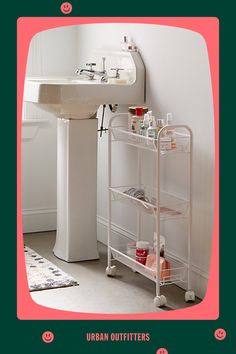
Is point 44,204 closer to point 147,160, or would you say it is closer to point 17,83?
point 147,160

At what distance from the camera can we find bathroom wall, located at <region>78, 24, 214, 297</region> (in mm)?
2900

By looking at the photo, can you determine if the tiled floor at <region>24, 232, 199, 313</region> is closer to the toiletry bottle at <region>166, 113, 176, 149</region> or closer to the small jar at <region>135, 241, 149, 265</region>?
the small jar at <region>135, 241, 149, 265</region>

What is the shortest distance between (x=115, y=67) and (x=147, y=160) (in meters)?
0.56

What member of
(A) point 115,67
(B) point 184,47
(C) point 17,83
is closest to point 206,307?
(C) point 17,83

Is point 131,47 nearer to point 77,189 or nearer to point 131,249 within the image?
point 77,189

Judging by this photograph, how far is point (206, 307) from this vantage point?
2.07m

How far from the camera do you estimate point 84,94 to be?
3.33 m

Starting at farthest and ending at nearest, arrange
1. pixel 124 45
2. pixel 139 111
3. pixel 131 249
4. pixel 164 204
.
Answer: pixel 124 45
pixel 131 249
pixel 164 204
pixel 139 111
